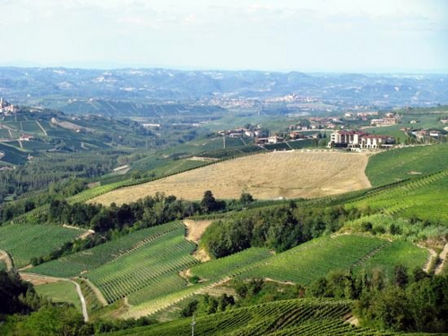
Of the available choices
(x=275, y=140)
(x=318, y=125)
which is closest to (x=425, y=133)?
(x=275, y=140)

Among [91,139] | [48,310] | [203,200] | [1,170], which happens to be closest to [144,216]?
[203,200]

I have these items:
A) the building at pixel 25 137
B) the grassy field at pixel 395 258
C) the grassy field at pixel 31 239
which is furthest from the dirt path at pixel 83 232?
the building at pixel 25 137

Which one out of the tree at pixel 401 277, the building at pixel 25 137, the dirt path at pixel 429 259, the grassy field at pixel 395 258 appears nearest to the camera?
the tree at pixel 401 277

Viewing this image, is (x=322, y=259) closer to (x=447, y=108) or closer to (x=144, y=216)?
(x=144, y=216)

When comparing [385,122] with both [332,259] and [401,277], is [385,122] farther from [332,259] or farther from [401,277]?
[401,277]

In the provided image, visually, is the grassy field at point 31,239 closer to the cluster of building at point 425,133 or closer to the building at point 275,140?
the building at point 275,140

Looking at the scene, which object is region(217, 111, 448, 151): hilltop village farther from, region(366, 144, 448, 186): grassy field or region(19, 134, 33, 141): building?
region(19, 134, 33, 141): building
